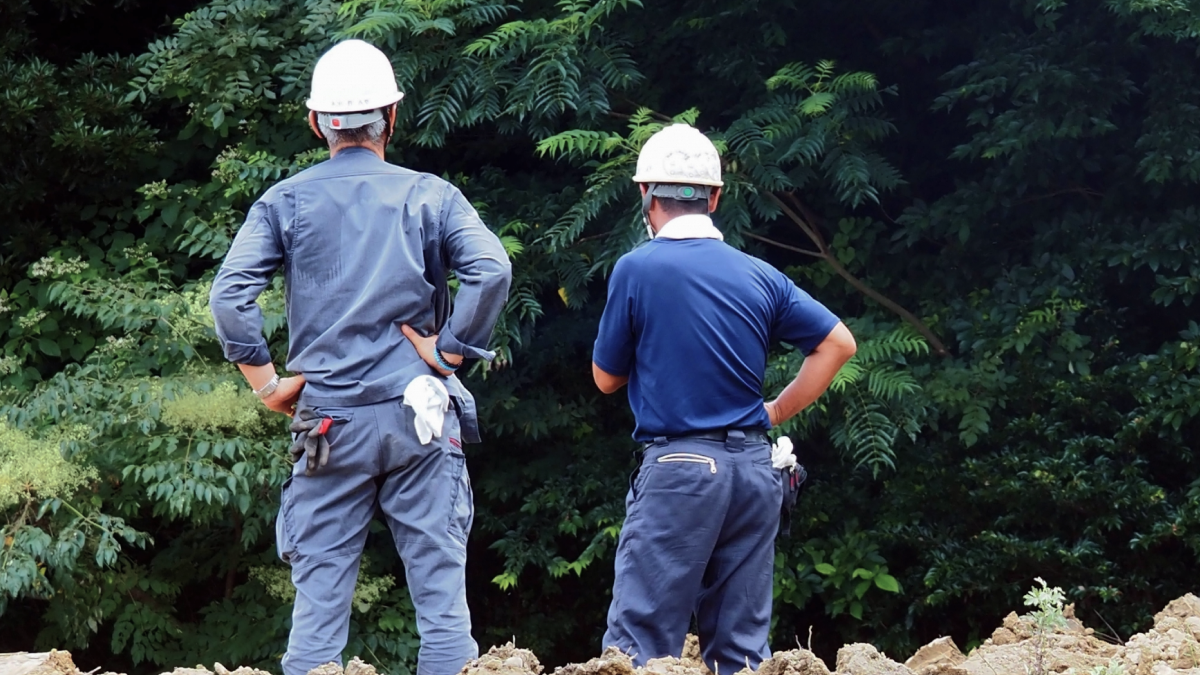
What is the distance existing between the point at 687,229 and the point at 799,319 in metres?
0.41

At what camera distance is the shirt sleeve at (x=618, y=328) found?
137 inches

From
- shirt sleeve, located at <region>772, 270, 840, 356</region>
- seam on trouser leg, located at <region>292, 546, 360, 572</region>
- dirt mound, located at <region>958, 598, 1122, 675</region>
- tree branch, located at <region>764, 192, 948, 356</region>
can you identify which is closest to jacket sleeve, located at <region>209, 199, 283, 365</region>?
seam on trouser leg, located at <region>292, 546, 360, 572</region>

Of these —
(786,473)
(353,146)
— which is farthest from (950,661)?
(353,146)

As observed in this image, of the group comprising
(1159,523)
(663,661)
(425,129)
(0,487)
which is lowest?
(1159,523)

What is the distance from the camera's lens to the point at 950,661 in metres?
3.73

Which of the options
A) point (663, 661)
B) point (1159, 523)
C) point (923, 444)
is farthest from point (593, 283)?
point (663, 661)

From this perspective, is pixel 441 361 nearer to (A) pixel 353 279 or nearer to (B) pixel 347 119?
(A) pixel 353 279

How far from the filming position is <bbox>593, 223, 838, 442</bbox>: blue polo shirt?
3.43 meters

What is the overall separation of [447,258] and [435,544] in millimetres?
794

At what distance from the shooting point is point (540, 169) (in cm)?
737

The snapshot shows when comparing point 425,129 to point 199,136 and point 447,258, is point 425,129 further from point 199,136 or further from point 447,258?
point 447,258

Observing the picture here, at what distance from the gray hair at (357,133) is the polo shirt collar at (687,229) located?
823 millimetres

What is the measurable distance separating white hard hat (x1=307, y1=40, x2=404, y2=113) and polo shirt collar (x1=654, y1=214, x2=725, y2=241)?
836mm

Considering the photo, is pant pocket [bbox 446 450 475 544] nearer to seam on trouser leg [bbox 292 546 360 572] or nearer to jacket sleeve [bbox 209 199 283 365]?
seam on trouser leg [bbox 292 546 360 572]
